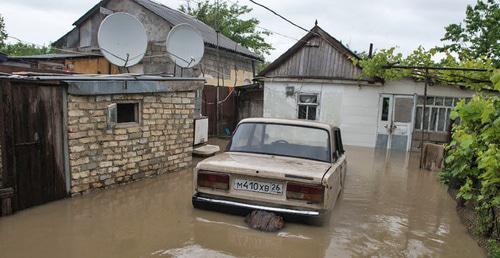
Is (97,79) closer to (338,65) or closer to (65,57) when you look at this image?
(65,57)

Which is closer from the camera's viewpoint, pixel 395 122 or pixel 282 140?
pixel 282 140

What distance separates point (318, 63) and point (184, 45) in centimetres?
725

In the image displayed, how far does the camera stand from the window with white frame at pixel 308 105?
1507 cm

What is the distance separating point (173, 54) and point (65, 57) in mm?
5895

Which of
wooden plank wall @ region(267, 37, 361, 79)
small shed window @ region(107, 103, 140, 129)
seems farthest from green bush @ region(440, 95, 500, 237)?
wooden plank wall @ region(267, 37, 361, 79)

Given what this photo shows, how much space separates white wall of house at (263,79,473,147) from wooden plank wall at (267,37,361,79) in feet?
1.22

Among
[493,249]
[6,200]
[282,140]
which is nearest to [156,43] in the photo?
[6,200]

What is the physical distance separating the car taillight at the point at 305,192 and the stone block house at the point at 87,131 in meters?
3.85

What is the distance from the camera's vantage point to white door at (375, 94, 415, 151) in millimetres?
13836

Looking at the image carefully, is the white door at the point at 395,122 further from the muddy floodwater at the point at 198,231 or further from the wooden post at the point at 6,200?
the wooden post at the point at 6,200

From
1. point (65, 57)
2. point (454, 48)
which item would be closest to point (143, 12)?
point (65, 57)

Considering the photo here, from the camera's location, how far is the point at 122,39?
7.85m

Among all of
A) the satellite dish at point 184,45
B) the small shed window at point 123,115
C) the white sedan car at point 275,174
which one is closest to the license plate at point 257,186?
the white sedan car at point 275,174

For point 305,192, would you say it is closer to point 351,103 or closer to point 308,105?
point 351,103
